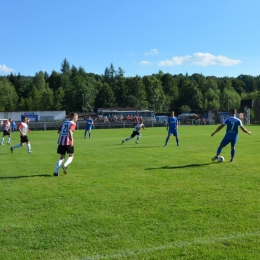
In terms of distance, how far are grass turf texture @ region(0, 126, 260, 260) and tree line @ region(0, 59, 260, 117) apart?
8916 cm

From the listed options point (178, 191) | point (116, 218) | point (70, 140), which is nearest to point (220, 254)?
point (116, 218)

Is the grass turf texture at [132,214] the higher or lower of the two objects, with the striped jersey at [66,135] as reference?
lower

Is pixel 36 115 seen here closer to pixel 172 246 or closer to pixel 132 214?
pixel 132 214

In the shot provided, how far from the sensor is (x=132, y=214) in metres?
6.35

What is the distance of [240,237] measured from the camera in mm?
5164

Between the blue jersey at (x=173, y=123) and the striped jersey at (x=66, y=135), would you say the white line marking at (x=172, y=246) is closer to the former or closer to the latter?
the striped jersey at (x=66, y=135)

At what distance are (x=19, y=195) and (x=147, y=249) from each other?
4.25 metres

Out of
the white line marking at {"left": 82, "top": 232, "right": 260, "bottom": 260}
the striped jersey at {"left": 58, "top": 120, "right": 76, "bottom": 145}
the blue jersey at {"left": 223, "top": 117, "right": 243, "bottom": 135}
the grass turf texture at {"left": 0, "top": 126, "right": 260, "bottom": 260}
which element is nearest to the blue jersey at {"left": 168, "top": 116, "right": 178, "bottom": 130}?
the blue jersey at {"left": 223, "top": 117, "right": 243, "bottom": 135}

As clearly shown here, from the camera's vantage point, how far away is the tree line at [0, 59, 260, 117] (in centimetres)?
10919

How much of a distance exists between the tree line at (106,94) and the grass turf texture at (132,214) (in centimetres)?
8916

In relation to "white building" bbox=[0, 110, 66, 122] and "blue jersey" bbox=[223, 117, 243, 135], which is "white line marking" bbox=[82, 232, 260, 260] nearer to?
"blue jersey" bbox=[223, 117, 243, 135]

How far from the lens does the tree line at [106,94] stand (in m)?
109

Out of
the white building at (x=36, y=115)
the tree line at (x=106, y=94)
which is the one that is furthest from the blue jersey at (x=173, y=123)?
the tree line at (x=106, y=94)

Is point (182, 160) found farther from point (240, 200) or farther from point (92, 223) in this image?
point (92, 223)
